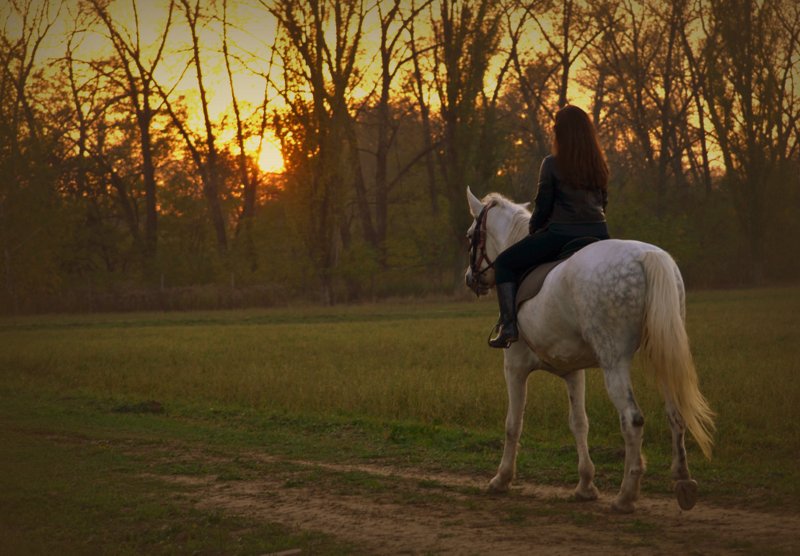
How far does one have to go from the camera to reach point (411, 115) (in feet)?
175

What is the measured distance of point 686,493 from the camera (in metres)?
6.48

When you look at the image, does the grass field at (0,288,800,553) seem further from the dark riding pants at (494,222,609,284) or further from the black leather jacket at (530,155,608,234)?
the black leather jacket at (530,155,608,234)

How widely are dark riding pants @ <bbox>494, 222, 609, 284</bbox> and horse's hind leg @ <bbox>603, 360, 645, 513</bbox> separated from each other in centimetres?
118

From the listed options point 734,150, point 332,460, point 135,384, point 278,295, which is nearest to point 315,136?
point 278,295

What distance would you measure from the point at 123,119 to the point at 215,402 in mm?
40181

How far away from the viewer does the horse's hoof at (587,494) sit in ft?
24.7

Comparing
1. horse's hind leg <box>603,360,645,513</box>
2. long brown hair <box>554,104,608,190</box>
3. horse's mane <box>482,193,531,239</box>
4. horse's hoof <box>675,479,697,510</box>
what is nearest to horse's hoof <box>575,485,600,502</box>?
horse's hind leg <box>603,360,645,513</box>

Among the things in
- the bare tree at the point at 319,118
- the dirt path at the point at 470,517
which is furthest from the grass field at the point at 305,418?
the bare tree at the point at 319,118

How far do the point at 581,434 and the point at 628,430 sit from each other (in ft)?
Answer: 3.30

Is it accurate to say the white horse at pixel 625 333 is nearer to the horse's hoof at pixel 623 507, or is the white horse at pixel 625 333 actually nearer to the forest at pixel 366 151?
the horse's hoof at pixel 623 507

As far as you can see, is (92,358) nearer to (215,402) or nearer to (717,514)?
(215,402)

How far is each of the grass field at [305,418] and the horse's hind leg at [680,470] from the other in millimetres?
931

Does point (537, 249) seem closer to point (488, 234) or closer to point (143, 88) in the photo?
point (488, 234)

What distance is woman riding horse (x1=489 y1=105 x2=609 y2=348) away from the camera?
25.2 ft
